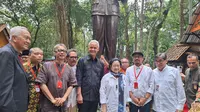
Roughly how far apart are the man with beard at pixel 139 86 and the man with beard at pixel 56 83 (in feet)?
3.64

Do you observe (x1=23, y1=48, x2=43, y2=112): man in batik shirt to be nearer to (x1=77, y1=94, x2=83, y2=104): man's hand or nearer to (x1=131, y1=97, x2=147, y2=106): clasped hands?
(x1=77, y1=94, x2=83, y2=104): man's hand

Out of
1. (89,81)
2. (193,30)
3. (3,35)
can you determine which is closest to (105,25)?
(89,81)

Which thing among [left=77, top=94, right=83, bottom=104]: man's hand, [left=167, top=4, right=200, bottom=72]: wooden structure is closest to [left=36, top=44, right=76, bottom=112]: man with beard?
[left=77, top=94, right=83, bottom=104]: man's hand

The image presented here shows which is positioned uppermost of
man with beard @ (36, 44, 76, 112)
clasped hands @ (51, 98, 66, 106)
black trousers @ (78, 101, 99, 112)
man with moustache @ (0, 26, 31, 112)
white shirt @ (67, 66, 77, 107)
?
man with moustache @ (0, 26, 31, 112)

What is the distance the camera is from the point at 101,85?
4168 mm

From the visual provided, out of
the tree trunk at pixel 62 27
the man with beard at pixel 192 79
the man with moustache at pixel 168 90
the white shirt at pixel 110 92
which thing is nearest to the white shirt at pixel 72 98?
the white shirt at pixel 110 92

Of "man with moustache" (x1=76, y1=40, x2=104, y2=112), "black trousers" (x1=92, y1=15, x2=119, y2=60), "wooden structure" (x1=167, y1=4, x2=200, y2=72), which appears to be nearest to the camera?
"man with moustache" (x1=76, y1=40, x2=104, y2=112)

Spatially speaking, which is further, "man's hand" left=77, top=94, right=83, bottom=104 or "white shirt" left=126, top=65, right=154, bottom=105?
"white shirt" left=126, top=65, right=154, bottom=105

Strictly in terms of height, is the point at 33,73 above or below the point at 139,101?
above

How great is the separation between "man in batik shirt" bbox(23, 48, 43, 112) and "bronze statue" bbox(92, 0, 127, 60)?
1.52 m

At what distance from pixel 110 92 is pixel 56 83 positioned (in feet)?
2.99

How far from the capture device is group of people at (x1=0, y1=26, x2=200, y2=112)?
12.6 ft

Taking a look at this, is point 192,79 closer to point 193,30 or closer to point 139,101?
point 139,101

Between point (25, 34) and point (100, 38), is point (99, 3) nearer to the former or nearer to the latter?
point (100, 38)
